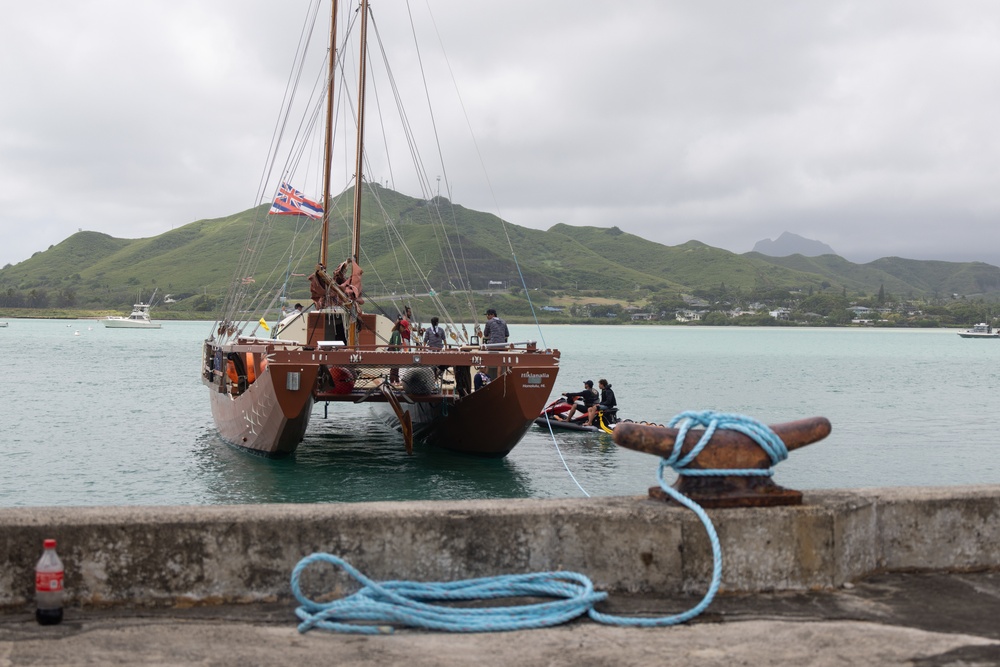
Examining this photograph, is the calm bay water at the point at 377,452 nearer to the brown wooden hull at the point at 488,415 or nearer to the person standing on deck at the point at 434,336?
the brown wooden hull at the point at 488,415

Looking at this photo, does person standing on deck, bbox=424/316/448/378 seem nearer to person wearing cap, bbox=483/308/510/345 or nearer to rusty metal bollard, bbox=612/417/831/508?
person wearing cap, bbox=483/308/510/345

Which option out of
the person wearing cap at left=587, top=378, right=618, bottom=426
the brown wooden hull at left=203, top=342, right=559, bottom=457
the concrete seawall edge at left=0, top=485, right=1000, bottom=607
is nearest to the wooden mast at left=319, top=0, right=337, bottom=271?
the brown wooden hull at left=203, top=342, right=559, bottom=457

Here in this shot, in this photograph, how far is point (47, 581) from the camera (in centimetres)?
413

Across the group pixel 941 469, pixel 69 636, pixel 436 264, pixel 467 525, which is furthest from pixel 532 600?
pixel 436 264

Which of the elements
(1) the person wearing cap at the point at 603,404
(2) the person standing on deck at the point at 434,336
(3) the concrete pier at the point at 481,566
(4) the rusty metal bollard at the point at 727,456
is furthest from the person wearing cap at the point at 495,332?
(4) the rusty metal bollard at the point at 727,456

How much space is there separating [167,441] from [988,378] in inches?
2424

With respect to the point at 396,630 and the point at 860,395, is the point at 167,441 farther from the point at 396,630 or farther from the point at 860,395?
the point at 860,395

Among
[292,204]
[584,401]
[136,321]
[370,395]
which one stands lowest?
[584,401]

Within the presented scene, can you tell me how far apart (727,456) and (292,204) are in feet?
68.6

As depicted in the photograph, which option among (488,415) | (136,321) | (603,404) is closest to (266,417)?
(488,415)

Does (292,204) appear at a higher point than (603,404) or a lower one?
higher

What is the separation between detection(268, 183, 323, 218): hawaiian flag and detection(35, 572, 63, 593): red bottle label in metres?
20.3

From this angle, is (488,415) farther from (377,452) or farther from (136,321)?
(136,321)

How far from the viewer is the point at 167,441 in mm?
26078
